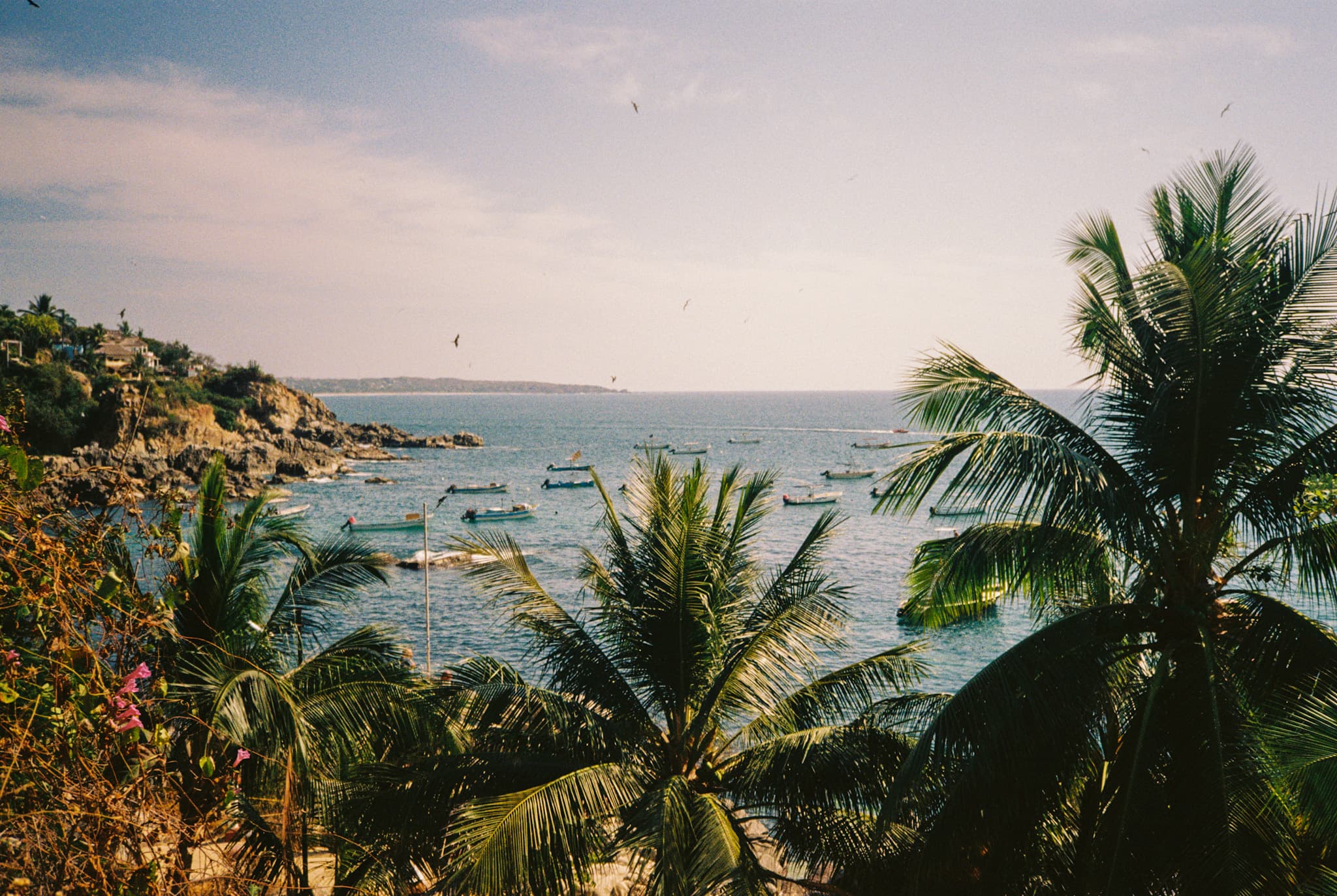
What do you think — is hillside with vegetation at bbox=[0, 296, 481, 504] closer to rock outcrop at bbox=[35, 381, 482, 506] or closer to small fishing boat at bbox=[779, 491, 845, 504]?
rock outcrop at bbox=[35, 381, 482, 506]

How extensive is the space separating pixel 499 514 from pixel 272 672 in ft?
174

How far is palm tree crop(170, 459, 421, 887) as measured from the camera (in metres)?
7.80

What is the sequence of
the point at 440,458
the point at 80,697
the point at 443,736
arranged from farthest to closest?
the point at 440,458
the point at 443,736
the point at 80,697

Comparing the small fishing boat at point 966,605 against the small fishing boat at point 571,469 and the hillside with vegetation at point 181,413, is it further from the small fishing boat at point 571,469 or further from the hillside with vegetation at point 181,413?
the small fishing boat at point 571,469

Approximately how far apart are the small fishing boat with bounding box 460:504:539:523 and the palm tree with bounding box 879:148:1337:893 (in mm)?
55662

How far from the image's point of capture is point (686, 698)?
863cm

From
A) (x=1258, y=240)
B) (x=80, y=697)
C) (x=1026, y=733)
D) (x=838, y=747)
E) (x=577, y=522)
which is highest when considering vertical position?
(x=1258, y=240)

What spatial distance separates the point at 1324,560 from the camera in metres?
6.14

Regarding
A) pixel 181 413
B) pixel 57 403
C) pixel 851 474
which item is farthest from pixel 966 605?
pixel 181 413

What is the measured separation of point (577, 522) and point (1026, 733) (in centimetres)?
5609

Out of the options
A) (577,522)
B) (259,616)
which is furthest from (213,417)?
(259,616)

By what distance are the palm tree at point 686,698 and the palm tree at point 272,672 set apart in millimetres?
1431

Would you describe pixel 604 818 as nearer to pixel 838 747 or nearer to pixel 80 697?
pixel 838 747

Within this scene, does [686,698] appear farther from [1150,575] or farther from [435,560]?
[435,560]
